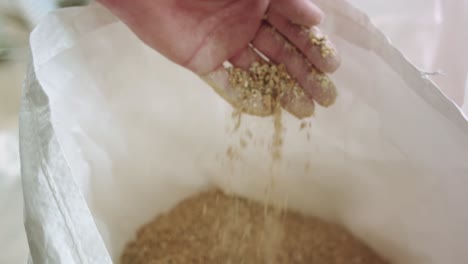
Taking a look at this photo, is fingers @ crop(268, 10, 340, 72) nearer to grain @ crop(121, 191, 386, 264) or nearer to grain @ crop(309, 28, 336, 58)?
grain @ crop(309, 28, 336, 58)

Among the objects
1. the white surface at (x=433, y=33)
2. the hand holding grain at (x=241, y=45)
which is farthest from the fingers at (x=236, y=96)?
the white surface at (x=433, y=33)

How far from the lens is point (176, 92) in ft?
2.03

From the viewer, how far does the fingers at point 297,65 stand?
0.50 metres

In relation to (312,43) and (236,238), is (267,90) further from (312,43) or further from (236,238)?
(236,238)

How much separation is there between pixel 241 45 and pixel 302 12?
0.07 metres

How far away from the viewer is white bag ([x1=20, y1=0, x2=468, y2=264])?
0.36 m

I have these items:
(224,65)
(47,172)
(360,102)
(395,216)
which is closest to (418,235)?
(395,216)

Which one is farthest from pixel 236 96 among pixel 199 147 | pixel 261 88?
pixel 199 147

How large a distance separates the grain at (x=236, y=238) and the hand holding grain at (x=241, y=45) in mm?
183

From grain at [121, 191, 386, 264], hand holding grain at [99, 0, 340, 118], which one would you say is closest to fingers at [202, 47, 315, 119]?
hand holding grain at [99, 0, 340, 118]

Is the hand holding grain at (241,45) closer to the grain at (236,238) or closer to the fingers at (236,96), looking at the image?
the fingers at (236,96)

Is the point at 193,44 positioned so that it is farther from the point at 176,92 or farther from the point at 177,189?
the point at 177,189

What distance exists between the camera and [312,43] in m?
0.49

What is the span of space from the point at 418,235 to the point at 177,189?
0.89ft
